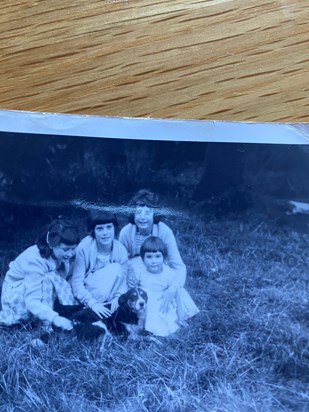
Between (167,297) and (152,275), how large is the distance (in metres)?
0.02

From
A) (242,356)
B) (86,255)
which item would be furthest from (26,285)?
(242,356)

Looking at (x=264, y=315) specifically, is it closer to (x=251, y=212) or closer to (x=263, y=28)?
(x=251, y=212)

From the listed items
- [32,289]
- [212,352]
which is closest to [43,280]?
[32,289]

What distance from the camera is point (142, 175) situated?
17.0 inches

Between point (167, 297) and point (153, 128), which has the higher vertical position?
point (153, 128)

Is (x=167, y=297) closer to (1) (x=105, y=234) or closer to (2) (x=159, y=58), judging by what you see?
(1) (x=105, y=234)

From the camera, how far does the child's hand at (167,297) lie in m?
0.42

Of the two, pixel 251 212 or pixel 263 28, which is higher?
pixel 263 28

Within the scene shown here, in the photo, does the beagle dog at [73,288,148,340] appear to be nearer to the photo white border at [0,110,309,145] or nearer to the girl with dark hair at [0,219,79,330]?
the girl with dark hair at [0,219,79,330]

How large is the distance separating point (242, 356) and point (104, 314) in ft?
0.30

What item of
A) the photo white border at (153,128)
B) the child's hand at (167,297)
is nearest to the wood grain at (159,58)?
the photo white border at (153,128)

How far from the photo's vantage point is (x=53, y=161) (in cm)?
43

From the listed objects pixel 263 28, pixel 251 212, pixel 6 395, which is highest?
pixel 263 28

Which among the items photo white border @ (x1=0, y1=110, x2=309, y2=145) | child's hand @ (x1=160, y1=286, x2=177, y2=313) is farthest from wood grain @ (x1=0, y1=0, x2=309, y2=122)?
child's hand @ (x1=160, y1=286, x2=177, y2=313)
